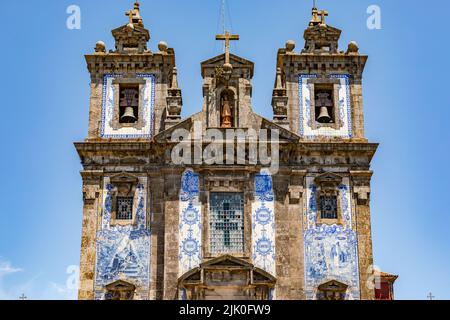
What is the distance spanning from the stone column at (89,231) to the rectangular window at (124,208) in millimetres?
685

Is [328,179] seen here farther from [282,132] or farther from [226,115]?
[226,115]

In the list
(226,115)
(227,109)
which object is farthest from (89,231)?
(227,109)

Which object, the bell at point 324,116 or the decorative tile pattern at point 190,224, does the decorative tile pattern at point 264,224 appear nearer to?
the decorative tile pattern at point 190,224

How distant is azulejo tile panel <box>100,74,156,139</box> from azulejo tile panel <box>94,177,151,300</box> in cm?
243

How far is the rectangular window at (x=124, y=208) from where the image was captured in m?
30.4

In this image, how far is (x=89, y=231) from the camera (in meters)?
30.0

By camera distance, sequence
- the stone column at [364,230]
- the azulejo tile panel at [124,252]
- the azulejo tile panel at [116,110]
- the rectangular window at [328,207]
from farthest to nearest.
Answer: the azulejo tile panel at [116,110]
the rectangular window at [328,207]
the stone column at [364,230]
the azulejo tile panel at [124,252]

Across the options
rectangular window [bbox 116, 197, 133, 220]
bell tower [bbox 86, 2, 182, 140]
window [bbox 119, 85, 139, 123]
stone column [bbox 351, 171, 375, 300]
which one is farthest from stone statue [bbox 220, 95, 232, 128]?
stone column [bbox 351, 171, 375, 300]

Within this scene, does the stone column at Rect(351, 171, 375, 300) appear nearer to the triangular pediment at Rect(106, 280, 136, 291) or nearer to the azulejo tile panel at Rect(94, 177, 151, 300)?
the azulejo tile panel at Rect(94, 177, 151, 300)

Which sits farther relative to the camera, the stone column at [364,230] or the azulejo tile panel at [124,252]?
the stone column at [364,230]

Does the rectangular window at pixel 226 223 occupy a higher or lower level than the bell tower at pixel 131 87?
lower

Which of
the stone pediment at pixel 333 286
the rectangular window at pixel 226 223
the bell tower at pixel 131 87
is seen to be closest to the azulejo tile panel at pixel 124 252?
the rectangular window at pixel 226 223
